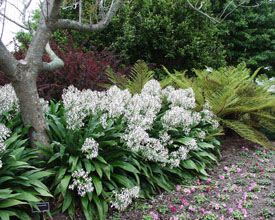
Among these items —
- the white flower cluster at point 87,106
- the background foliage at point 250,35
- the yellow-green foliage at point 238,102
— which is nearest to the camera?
the white flower cluster at point 87,106

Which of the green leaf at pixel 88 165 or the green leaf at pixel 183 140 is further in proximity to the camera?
the green leaf at pixel 183 140

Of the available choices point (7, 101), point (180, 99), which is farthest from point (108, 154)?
point (180, 99)

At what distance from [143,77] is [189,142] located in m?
1.81

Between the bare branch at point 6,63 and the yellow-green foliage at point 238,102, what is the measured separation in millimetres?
2781

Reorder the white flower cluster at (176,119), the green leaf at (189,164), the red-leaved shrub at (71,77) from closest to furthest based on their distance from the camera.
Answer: the white flower cluster at (176,119)
the green leaf at (189,164)
the red-leaved shrub at (71,77)

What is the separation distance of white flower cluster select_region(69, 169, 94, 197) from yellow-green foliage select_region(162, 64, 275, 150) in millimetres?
2596

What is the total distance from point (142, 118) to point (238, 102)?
225 cm

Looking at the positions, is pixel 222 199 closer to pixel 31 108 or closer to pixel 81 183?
pixel 81 183

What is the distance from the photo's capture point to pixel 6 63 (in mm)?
2785

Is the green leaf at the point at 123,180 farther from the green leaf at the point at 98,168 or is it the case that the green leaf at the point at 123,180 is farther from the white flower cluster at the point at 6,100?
the white flower cluster at the point at 6,100

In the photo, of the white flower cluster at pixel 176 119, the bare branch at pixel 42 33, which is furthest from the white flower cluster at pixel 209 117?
the bare branch at pixel 42 33

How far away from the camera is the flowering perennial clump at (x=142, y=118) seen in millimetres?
2910

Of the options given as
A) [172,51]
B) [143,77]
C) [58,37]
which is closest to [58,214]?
[143,77]

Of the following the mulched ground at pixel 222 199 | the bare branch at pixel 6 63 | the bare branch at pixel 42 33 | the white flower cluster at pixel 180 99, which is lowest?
the mulched ground at pixel 222 199
